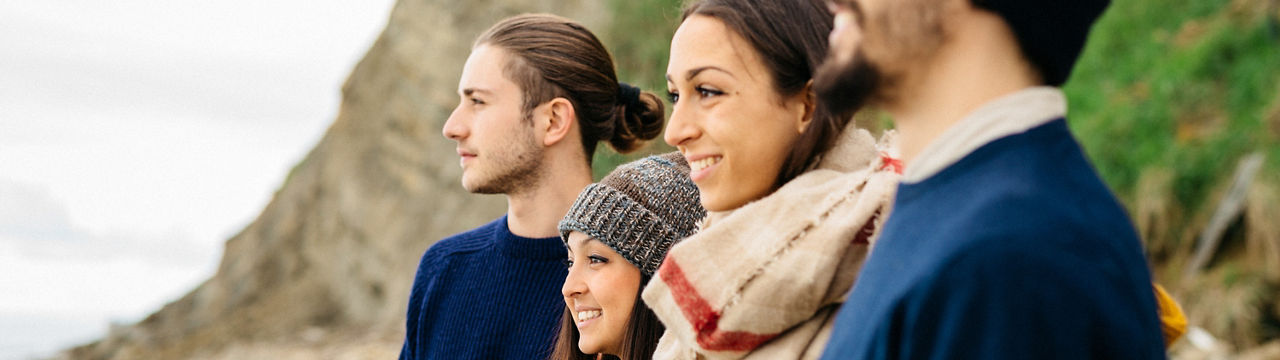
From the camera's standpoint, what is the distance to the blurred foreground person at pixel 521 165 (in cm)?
261

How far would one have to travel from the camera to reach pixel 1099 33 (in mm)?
7539

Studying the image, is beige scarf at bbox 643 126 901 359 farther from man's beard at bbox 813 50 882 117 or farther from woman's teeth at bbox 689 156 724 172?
man's beard at bbox 813 50 882 117

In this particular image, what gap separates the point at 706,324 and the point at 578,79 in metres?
1.30

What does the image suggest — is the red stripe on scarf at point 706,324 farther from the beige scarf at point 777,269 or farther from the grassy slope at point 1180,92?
the grassy slope at point 1180,92

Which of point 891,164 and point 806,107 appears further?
point 806,107

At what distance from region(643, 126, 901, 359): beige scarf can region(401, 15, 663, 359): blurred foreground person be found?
1044 millimetres

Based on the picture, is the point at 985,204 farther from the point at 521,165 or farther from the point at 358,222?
the point at 358,222

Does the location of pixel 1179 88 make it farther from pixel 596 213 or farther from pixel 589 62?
pixel 596 213

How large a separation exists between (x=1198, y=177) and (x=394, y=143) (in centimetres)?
699

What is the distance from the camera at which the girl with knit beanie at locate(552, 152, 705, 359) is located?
6.91 ft

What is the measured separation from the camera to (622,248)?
210 centimetres

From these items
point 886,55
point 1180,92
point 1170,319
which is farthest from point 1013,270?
point 1180,92

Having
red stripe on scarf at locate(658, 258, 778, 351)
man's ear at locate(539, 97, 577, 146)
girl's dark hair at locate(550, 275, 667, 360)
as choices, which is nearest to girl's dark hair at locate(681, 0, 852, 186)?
red stripe on scarf at locate(658, 258, 778, 351)

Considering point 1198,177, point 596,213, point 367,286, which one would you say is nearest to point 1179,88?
point 1198,177
